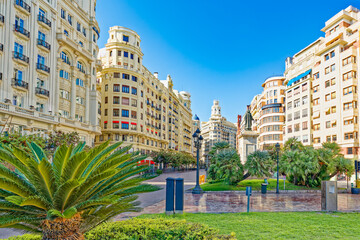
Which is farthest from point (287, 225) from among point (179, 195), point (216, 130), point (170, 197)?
point (216, 130)

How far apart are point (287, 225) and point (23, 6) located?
109 ft

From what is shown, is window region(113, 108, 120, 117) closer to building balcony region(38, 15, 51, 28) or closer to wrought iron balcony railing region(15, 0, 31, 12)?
building balcony region(38, 15, 51, 28)

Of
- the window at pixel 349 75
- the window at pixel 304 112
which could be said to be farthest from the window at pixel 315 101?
the window at pixel 349 75

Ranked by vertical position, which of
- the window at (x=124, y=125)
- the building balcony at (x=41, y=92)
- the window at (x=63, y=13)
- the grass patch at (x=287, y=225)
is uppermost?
the window at (x=63, y=13)

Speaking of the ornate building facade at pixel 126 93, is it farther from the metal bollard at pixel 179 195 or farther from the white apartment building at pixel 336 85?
the metal bollard at pixel 179 195

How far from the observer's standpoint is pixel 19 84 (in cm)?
2884

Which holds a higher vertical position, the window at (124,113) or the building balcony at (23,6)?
the building balcony at (23,6)

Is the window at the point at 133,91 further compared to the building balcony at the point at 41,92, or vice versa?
the window at the point at 133,91

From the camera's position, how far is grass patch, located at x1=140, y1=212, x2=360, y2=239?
9.18 meters

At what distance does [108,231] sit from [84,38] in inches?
Result: 1563

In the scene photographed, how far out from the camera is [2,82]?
27266mm

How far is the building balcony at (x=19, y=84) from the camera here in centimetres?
2827

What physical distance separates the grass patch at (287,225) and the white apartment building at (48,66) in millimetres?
19247

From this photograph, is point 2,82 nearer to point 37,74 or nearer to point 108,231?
point 37,74
